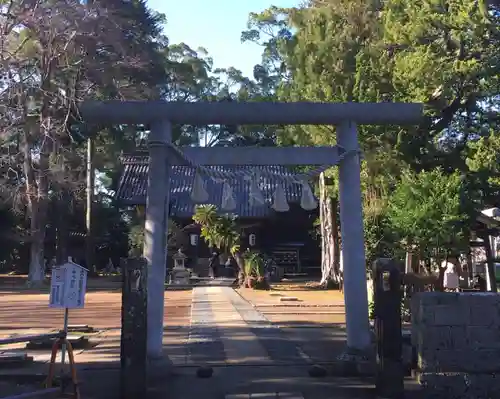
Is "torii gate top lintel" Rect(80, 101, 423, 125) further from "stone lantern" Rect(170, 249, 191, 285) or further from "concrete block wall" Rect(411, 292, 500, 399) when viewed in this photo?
"stone lantern" Rect(170, 249, 191, 285)

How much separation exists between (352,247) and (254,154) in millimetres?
1757

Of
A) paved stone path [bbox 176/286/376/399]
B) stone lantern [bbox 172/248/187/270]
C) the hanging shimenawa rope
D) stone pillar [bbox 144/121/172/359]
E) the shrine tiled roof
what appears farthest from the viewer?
the shrine tiled roof

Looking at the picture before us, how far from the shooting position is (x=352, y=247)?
26.0 ft

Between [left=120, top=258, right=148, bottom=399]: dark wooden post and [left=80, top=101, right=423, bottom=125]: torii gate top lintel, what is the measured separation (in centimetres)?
213

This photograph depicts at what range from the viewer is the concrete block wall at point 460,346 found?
654cm

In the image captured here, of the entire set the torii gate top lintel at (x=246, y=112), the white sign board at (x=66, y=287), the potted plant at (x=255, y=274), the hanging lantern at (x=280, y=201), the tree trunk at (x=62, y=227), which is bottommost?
the white sign board at (x=66, y=287)

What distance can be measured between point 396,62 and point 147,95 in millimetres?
16405

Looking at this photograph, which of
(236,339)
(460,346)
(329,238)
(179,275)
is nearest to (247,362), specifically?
(236,339)

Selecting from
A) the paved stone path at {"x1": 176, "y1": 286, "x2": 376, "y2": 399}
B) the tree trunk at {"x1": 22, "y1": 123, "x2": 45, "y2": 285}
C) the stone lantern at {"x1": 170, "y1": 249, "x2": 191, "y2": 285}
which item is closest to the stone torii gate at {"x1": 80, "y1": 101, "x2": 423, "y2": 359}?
the paved stone path at {"x1": 176, "y1": 286, "x2": 376, "y2": 399}

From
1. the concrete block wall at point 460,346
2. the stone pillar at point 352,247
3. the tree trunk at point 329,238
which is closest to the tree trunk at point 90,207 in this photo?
the tree trunk at point 329,238

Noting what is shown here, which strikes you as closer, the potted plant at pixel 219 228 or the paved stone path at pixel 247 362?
the paved stone path at pixel 247 362

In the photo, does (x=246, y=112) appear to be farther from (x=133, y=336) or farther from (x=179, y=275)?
(x=179, y=275)

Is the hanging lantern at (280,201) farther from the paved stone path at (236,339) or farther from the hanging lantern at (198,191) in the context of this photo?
the paved stone path at (236,339)

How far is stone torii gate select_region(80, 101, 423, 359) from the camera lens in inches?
304
